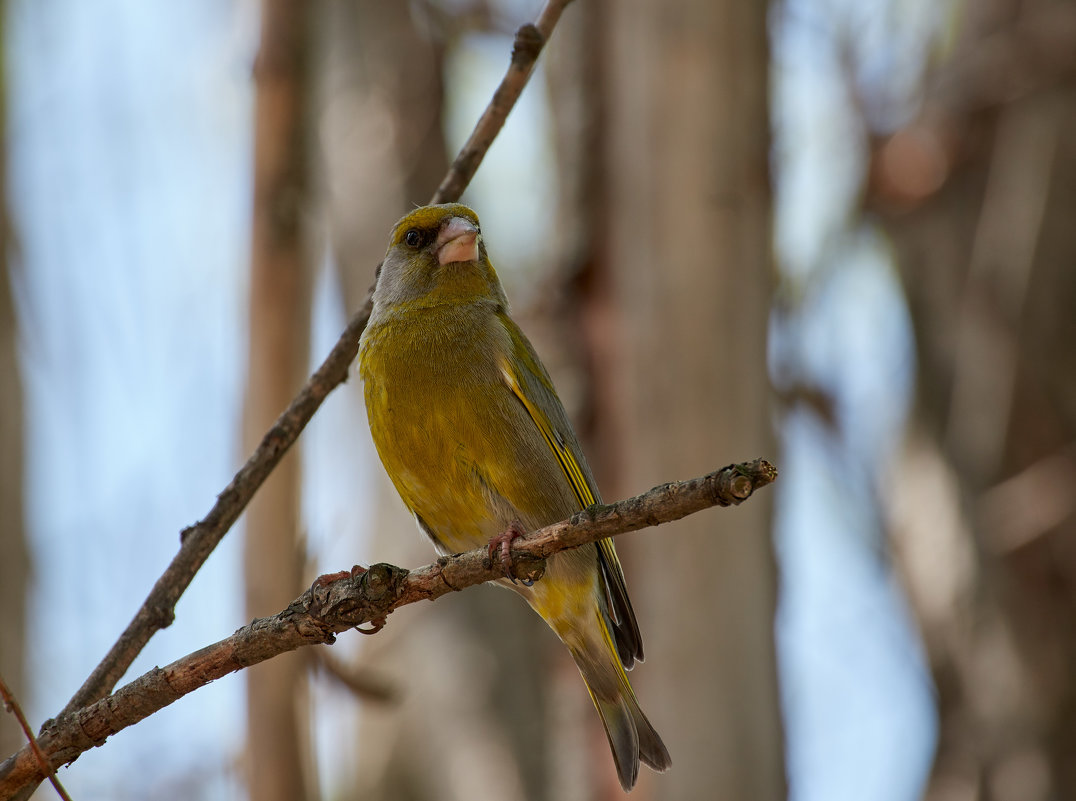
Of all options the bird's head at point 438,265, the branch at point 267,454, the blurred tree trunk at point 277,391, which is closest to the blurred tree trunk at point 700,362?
the bird's head at point 438,265

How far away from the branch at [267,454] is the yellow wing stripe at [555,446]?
0.53 m

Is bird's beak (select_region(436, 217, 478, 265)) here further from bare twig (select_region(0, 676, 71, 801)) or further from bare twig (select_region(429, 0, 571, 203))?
bare twig (select_region(0, 676, 71, 801))

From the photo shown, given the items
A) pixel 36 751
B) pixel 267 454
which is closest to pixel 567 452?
pixel 267 454

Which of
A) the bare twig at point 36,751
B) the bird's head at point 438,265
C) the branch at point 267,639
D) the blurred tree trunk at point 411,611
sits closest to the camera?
the bare twig at point 36,751

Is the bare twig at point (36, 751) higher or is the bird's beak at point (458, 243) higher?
the bird's beak at point (458, 243)

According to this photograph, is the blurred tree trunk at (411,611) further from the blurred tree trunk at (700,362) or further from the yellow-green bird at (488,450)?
the yellow-green bird at (488,450)

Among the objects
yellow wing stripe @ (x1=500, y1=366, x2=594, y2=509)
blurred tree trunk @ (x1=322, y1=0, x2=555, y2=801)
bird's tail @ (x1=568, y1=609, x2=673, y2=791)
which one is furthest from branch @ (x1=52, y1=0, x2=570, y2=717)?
blurred tree trunk @ (x1=322, y1=0, x2=555, y2=801)

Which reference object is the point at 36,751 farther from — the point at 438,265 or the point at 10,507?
the point at 10,507

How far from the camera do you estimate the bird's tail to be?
12.9 ft

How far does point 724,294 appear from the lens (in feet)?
17.0

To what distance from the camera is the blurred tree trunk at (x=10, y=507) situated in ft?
19.4

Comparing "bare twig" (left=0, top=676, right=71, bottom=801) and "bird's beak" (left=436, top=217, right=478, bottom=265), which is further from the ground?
"bird's beak" (left=436, top=217, right=478, bottom=265)

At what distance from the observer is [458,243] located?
431cm

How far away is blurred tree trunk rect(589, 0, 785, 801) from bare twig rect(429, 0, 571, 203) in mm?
1805
